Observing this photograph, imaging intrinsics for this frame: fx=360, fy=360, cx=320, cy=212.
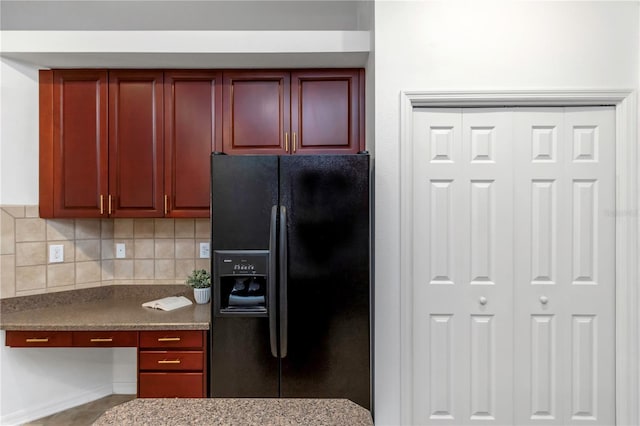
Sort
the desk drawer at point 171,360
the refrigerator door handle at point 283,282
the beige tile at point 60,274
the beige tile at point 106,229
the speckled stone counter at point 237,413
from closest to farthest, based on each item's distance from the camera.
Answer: the speckled stone counter at point 237,413 < the refrigerator door handle at point 283,282 < the desk drawer at point 171,360 < the beige tile at point 60,274 < the beige tile at point 106,229

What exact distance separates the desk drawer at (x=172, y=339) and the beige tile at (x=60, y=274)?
0.88m

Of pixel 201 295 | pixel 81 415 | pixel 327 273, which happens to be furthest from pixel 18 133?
pixel 327 273

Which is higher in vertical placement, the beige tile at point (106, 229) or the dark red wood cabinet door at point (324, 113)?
the dark red wood cabinet door at point (324, 113)

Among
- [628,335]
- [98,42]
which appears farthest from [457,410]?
[98,42]

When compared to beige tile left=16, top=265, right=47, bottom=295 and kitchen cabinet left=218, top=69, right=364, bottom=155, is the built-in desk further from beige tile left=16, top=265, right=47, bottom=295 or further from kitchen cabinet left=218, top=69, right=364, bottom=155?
kitchen cabinet left=218, top=69, right=364, bottom=155

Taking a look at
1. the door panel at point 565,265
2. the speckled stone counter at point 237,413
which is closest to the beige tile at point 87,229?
the speckled stone counter at point 237,413

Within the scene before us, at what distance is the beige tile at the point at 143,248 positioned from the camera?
2.64 metres

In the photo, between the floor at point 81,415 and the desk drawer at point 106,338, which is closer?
the desk drawer at point 106,338

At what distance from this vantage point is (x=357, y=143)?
2.30m

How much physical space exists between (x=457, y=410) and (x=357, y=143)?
1.66 m

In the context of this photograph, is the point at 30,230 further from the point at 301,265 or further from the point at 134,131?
the point at 301,265

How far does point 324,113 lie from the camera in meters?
2.31

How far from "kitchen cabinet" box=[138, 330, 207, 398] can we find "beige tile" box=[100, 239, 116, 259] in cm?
90

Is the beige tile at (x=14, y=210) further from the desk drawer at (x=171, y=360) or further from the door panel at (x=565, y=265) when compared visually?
the door panel at (x=565, y=265)
